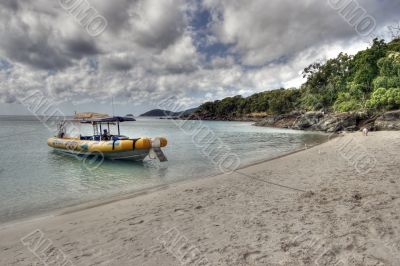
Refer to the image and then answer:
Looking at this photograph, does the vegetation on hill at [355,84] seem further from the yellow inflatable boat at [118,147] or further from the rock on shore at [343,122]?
the yellow inflatable boat at [118,147]

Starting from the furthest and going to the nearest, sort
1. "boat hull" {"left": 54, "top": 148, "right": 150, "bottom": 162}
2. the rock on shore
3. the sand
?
the rock on shore → "boat hull" {"left": 54, "top": 148, "right": 150, "bottom": 162} → the sand

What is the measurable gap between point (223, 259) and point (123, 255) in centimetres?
189

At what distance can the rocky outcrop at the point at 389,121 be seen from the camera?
94.1ft

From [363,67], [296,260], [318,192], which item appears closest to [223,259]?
[296,260]

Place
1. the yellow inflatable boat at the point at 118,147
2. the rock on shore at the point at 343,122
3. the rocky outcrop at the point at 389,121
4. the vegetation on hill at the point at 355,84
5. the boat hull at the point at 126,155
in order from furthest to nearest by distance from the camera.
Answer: the vegetation on hill at the point at 355,84 → the rock on shore at the point at 343,122 → the rocky outcrop at the point at 389,121 → the boat hull at the point at 126,155 → the yellow inflatable boat at the point at 118,147

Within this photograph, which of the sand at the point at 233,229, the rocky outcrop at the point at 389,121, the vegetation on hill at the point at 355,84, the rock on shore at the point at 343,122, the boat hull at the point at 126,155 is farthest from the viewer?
the vegetation on hill at the point at 355,84

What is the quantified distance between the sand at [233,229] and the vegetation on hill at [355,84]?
116 feet

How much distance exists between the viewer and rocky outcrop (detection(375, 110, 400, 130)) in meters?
28.7

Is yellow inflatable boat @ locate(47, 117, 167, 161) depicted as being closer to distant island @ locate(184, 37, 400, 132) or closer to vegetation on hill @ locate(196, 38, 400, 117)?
distant island @ locate(184, 37, 400, 132)

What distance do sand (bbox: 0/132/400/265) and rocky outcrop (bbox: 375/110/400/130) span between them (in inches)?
976

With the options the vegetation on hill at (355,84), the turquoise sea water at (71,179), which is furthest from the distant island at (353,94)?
the turquoise sea water at (71,179)

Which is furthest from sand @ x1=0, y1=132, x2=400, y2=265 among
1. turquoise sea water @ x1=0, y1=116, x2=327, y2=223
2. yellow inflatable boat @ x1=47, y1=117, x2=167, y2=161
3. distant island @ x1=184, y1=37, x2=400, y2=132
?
distant island @ x1=184, y1=37, x2=400, y2=132

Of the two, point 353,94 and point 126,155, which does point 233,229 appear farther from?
point 353,94

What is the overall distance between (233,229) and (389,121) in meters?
33.1
